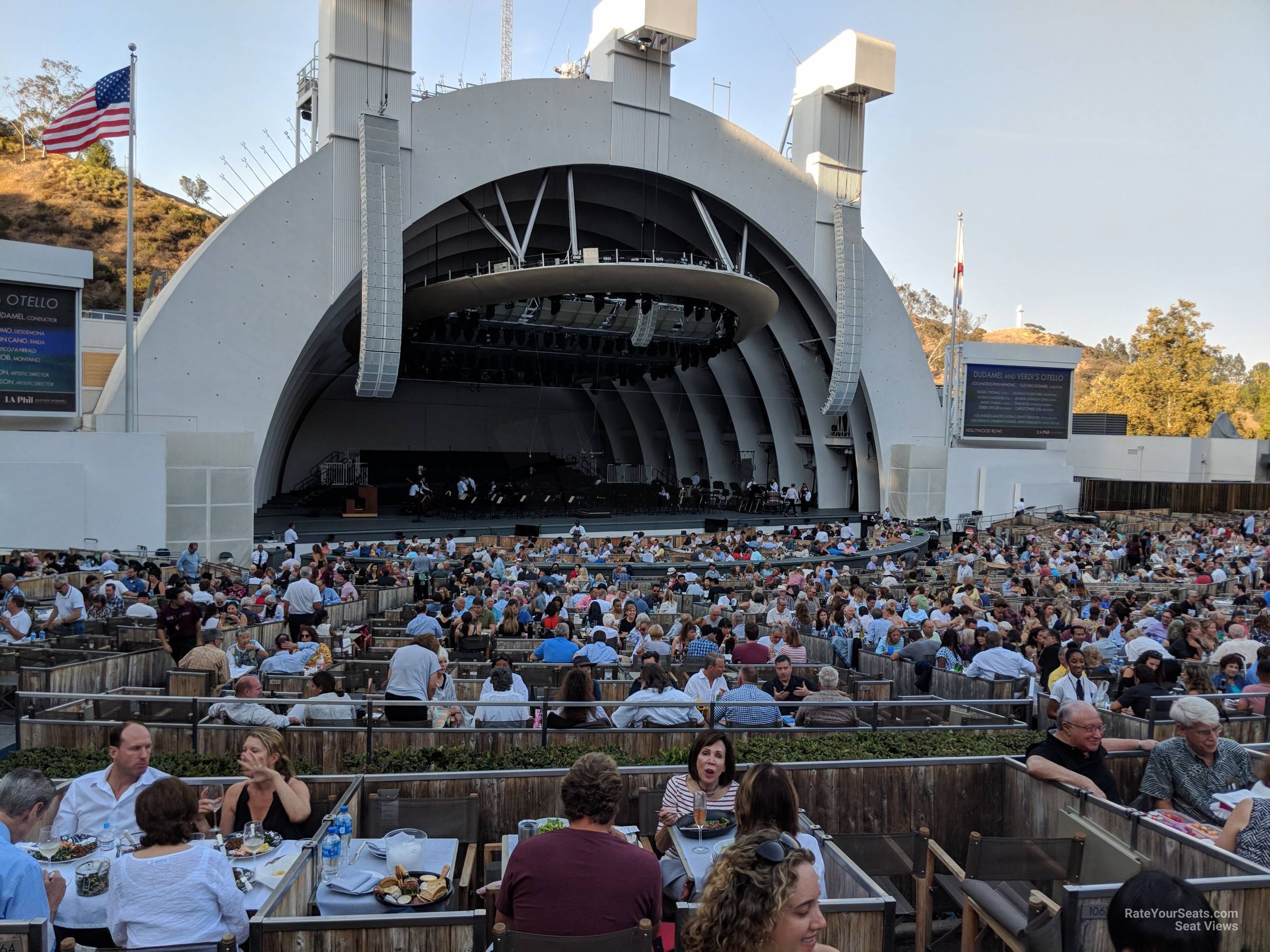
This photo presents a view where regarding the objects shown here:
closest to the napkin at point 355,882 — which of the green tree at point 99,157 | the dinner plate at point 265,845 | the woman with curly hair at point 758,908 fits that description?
the dinner plate at point 265,845

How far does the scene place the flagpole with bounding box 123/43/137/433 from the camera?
57.0 feet

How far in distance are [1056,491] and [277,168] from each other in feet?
104

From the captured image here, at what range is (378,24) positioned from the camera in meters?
22.6

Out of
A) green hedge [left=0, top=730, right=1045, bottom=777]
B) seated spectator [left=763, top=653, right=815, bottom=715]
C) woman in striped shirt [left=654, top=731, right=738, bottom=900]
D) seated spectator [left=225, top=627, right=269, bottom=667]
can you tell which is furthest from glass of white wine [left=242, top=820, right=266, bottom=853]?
seated spectator [left=225, top=627, right=269, bottom=667]

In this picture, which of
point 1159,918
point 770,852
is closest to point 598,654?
point 770,852

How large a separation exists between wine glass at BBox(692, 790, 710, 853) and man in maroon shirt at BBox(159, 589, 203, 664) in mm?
6954

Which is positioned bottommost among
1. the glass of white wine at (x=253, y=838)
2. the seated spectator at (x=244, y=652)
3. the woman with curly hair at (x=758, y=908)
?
the seated spectator at (x=244, y=652)

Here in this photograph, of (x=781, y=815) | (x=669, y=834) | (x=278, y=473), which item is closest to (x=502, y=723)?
(x=669, y=834)

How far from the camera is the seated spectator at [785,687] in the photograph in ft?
23.1

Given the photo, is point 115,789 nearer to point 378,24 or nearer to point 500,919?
point 500,919

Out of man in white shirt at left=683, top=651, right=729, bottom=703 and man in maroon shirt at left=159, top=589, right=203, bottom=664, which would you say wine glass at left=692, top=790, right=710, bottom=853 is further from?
man in maroon shirt at left=159, top=589, right=203, bottom=664

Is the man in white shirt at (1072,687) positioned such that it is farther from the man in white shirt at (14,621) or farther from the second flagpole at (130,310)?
the second flagpole at (130,310)

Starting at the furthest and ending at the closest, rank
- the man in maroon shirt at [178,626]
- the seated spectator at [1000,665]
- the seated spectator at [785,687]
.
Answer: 1. the man in maroon shirt at [178,626]
2. the seated spectator at [1000,665]
3. the seated spectator at [785,687]

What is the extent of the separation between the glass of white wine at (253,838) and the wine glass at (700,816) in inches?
75.3
